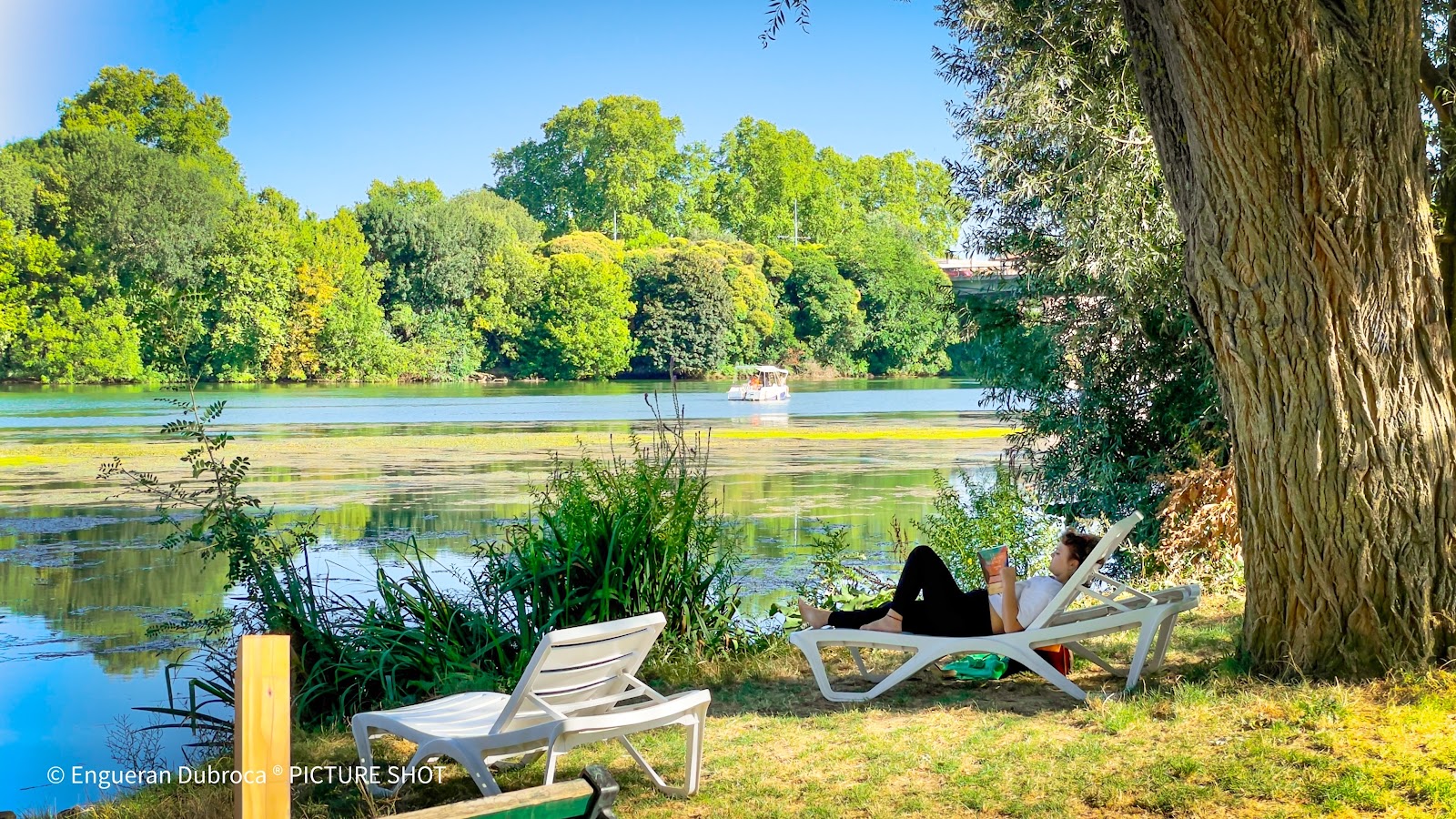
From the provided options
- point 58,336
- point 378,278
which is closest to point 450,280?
point 378,278

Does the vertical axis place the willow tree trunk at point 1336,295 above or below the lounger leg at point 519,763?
above

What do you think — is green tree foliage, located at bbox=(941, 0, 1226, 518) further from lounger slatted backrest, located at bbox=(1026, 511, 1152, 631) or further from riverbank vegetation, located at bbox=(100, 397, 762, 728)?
lounger slatted backrest, located at bbox=(1026, 511, 1152, 631)

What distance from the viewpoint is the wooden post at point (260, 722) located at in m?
2.20

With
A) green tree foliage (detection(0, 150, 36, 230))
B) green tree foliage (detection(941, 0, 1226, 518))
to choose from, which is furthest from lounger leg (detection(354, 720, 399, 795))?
green tree foliage (detection(0, 150, 36, 230))

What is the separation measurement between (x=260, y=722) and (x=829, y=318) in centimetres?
6724

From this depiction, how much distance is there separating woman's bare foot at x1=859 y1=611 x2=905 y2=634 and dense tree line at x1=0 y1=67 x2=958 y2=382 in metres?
41.8

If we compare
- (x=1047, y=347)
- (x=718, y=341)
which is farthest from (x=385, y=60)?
(x=1047, y=347)

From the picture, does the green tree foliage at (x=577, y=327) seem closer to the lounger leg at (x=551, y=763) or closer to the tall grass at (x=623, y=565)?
the tall grass at (x=623, y=565)

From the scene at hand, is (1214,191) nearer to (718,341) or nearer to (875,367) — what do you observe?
(718,341)

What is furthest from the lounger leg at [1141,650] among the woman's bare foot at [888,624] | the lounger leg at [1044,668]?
the woman's bare foot at [888,624]

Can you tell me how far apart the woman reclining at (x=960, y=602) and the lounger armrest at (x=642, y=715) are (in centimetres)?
145

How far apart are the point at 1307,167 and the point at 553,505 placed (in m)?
4.19

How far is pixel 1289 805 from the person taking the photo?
375cm

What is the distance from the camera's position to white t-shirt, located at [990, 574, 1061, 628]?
5.24m
